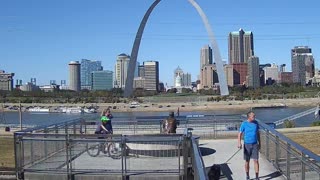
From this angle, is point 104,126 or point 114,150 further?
point 104,126

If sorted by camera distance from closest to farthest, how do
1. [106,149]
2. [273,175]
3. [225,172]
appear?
[273,175] < [225,172] < [106,149]

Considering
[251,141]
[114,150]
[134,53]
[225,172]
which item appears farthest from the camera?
[134,53]

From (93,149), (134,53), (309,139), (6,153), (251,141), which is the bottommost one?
(6,153)

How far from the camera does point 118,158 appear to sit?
11.5 meters

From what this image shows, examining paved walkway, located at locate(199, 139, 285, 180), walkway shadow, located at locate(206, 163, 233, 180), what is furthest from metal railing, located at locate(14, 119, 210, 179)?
paved walkway, located at locate(199, 139, 285, 180)

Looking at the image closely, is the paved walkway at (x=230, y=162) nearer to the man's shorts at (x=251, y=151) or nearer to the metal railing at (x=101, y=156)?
the man's shorts at (x=251, y=151)

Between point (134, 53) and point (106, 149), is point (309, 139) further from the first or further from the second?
point (134, 53)

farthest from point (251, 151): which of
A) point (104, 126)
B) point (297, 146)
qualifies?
point (104, 126)

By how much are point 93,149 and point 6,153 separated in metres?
14.8

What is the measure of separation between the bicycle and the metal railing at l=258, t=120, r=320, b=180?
355cm

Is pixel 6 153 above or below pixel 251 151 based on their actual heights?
below

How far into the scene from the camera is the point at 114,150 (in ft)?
37.9

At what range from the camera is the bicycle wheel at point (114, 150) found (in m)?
11.5

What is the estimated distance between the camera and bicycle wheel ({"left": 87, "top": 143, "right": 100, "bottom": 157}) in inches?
480
